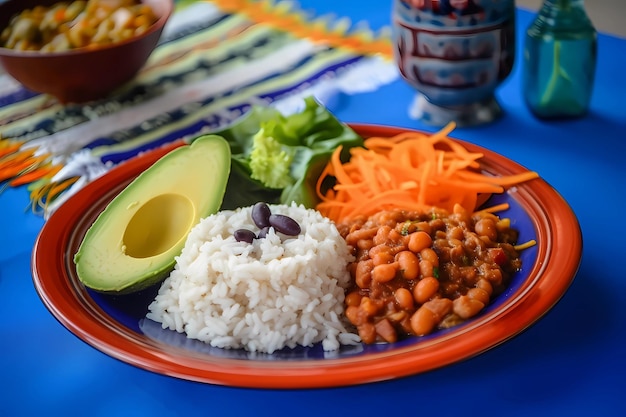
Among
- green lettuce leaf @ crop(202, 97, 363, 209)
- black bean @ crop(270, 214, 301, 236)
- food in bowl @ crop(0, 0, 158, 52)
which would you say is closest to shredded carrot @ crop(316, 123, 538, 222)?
green lettuce leaf @ crop(202, 97, 363, 209)

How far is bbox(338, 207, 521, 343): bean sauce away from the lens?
1280 mm

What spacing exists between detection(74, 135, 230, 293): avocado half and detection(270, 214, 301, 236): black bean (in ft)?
0.50

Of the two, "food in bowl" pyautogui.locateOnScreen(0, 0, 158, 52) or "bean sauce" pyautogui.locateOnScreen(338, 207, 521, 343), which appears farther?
"food in bowl" pyautogui.locateOnScreen(0, 0, 158, 52)

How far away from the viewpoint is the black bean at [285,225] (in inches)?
55.6

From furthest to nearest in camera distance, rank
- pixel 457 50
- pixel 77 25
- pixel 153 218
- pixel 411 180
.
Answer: pixel 77 25
pixel 457 50
pixel 411 180
pixel 153 218

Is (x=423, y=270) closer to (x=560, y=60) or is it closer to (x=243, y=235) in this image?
(x=243, y=235)

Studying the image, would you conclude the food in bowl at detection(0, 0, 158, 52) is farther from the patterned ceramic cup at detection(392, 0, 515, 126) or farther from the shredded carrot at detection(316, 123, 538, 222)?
the shredded carrot at detection(316, 123, 538, 222)

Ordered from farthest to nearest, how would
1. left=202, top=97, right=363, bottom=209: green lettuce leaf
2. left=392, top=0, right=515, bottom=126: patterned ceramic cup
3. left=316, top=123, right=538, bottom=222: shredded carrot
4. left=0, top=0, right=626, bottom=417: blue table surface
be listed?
left=392, top=0, right=515, bottom=126: patterned ceramic cup
left=202, top=97, right=363, bottom=209: green lettuce leaf
left=316, top=123, right=538, bottom=222: shredded carrot
left=0, top=0, right=626, bottom=417: blue table surface

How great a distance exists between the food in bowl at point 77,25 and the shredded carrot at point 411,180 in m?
1.03

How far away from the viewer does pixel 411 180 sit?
163 centimetres

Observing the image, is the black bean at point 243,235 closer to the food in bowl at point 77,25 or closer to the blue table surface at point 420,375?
the blue table surface at point 420,375

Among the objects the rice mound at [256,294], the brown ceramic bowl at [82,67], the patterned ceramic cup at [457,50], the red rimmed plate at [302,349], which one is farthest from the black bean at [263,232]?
the brown ceramic bowl at [82,67]

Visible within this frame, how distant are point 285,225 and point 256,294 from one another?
164mm

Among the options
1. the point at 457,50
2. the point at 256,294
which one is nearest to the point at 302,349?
the point at 256,294
